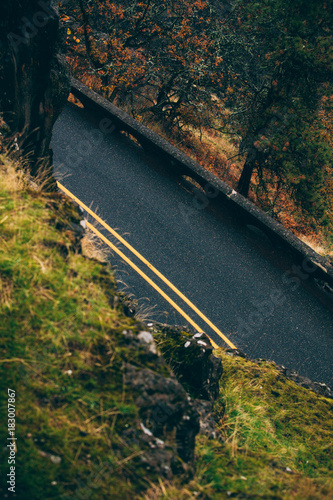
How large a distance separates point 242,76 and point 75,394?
13710 mm

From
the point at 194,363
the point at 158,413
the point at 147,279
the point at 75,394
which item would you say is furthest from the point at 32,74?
the point at 158,413

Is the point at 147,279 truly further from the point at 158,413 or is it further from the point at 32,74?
the point at 32,74

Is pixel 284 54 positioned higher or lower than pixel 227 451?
higher

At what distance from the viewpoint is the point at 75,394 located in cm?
296

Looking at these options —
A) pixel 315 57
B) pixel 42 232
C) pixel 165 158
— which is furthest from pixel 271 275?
pixel 315 57

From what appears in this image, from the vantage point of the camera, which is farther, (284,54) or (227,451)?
(284,54)

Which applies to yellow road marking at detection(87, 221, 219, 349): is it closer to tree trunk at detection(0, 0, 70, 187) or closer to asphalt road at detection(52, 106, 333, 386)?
asphalt road at detection(52, 106, 333, 386)

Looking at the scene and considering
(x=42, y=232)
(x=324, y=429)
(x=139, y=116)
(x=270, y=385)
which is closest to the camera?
(x=42, y=232)

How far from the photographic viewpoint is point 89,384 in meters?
3.03

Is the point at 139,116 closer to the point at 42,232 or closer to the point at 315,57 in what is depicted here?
the point at 315,57

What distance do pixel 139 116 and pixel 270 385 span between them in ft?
37.3

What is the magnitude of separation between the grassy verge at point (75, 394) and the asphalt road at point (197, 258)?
8.53 feet

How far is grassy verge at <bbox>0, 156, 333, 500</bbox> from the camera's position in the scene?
2.69m

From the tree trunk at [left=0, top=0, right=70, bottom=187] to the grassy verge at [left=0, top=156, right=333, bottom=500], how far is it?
1387mm
